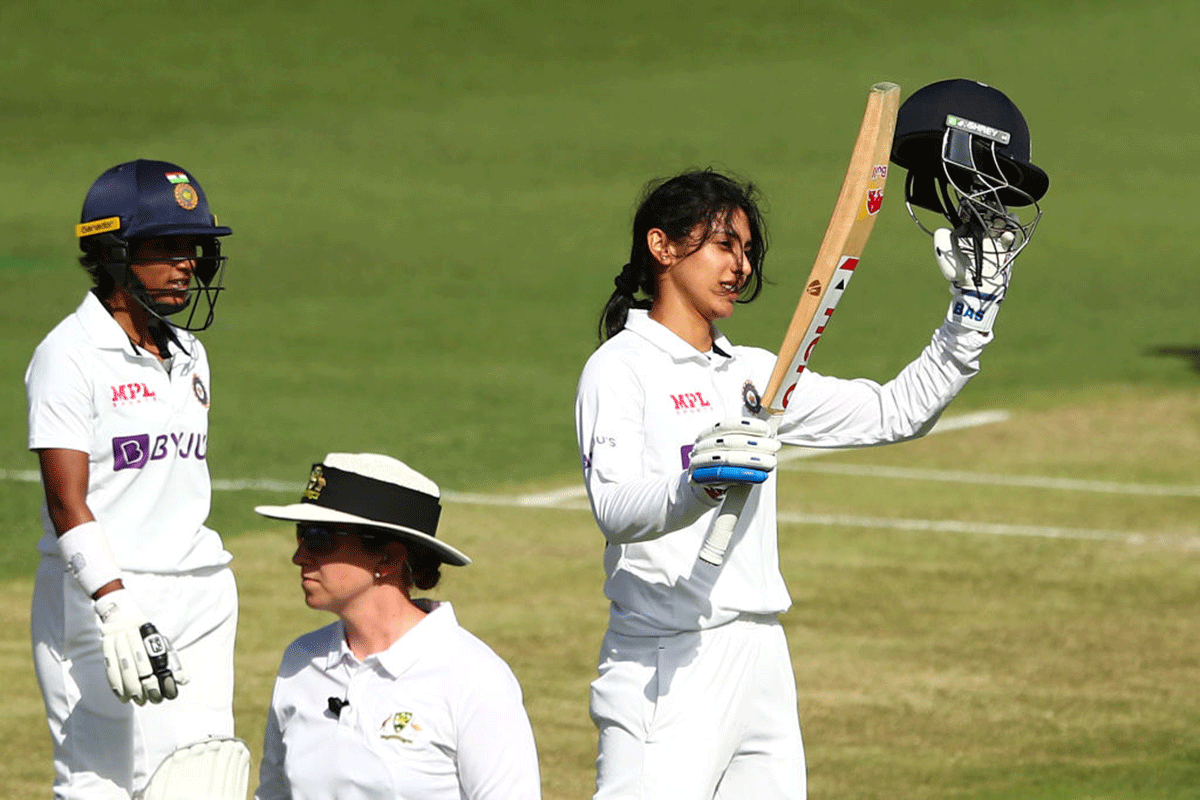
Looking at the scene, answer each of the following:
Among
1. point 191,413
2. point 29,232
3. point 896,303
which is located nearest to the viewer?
point 191,413

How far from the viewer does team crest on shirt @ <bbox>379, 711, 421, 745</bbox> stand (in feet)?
14.6

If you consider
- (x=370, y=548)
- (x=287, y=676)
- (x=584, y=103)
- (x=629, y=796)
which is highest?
(x=584, y=103)

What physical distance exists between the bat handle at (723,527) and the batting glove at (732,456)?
0.12 m

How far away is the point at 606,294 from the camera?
22.6m

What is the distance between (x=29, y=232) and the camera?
83.6 feet

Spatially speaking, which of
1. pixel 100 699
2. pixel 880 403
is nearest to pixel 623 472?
pixel 880 403

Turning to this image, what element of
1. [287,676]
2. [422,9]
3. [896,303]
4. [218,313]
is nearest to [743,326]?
[896,303]

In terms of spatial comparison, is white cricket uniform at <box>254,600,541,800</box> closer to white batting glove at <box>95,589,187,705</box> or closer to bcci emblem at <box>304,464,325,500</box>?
bcci emblem at <box>304,464,325,500</box>

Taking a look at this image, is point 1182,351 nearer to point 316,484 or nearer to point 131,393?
point 131,393

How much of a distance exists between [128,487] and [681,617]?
1.76 m

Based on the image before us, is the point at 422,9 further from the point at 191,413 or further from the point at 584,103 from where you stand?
the point at 191,413

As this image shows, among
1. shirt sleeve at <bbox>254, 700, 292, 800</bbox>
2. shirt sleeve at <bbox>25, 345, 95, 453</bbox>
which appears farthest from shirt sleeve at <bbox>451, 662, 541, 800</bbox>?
shirt sleeve at <bbox>25, 345, 95, 453</bbox>

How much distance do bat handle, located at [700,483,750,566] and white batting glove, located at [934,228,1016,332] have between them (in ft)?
3.30

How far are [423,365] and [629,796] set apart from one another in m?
12.7
